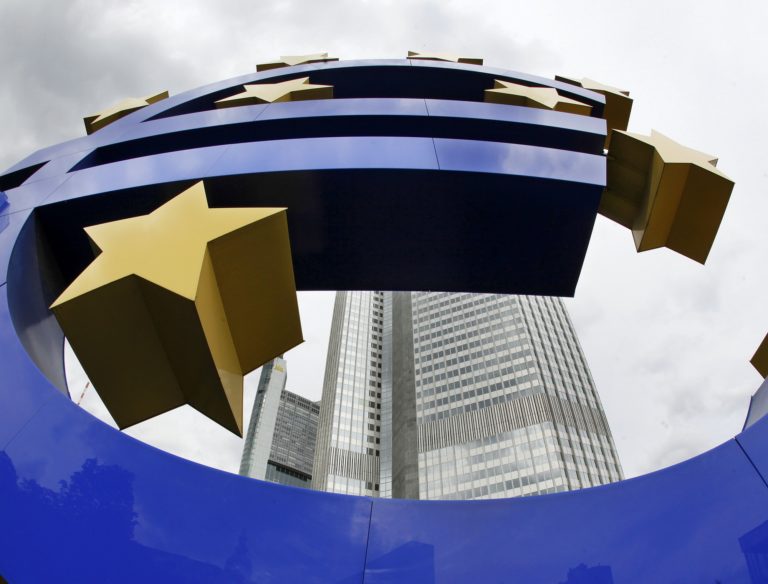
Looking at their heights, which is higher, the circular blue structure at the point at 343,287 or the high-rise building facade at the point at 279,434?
the high-rise building facade at the point at 279,434

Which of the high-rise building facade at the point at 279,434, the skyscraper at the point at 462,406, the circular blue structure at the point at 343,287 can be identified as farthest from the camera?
the high-rise building facade at the point at 279,434

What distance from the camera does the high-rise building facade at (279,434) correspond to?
434ft

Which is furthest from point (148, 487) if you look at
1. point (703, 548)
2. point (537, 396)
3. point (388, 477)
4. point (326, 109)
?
point (388, 477)

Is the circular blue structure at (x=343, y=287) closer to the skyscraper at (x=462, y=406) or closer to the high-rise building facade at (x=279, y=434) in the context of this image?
the skyscraper at (x=462, y=406)

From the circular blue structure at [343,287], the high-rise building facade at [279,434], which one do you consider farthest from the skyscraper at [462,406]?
the circular blue structure at [343,287]

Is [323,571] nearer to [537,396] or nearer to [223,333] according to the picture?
[223,333]

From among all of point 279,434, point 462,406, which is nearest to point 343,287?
point 462,406

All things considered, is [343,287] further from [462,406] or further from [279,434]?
[279,434]

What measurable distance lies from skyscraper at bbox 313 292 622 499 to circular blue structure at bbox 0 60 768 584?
79.7m

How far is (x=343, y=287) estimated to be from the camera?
319 inches

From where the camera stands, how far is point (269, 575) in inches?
126

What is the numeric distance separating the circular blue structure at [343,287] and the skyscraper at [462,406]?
262 feet

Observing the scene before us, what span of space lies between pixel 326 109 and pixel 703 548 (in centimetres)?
788

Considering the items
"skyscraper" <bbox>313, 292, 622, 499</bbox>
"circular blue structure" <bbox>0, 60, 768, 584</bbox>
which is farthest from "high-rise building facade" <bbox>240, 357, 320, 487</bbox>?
"circular blue structure" <bbox>0, 60, 768, 584</bbox>
